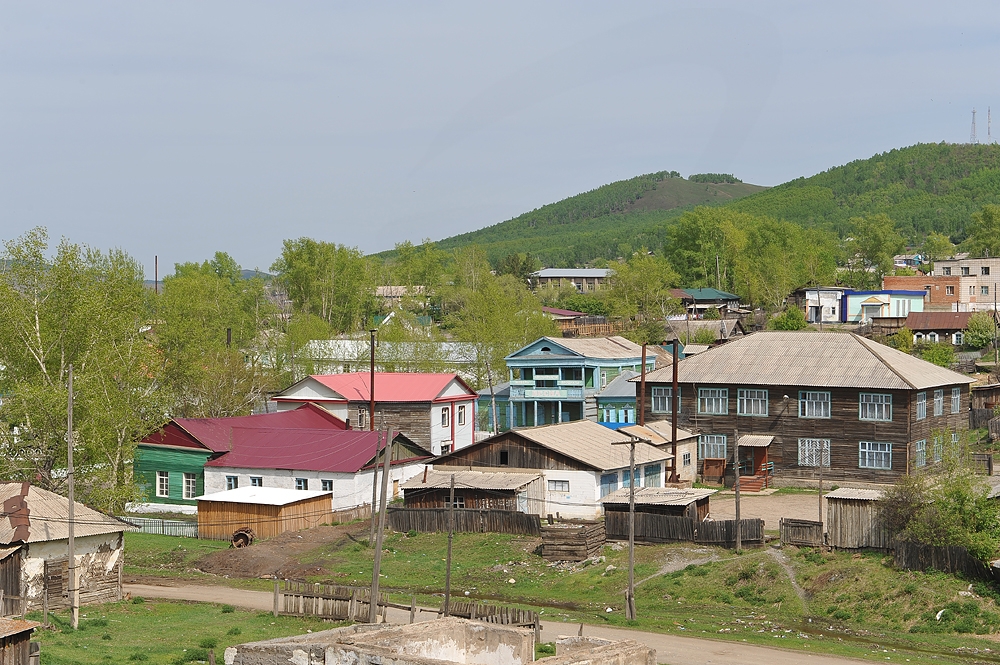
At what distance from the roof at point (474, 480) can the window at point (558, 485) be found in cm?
67

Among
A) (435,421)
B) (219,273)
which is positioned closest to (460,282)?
(219,273)

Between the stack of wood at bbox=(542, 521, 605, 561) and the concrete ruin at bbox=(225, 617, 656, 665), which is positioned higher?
Result: the concrete ruin at bbox=(225, 617, 656, 665)

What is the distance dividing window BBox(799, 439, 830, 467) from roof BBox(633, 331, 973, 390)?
287 centimetres

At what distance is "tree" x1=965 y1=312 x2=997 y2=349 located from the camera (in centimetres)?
8869

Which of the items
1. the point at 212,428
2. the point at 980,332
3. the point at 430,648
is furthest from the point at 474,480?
the point at 980,332

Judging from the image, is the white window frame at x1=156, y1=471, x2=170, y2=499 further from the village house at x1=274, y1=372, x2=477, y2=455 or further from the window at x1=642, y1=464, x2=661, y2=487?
the window at x1=642, y1=464, x2=661, y2=487

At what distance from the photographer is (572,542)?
1682 inches

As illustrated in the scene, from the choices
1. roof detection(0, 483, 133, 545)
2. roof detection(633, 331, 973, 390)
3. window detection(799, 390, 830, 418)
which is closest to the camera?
roof detection(0, 483, 133, 545)

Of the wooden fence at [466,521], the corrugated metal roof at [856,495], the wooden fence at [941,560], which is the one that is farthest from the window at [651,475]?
the wooden fence at [941,560]

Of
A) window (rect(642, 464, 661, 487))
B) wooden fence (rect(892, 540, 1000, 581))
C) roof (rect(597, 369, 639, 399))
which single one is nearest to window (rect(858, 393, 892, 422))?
window (rect(642, 464, 661, 487))

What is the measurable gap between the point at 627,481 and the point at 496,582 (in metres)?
11.2

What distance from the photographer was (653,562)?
4166 centimetres

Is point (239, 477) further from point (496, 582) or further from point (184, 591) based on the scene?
point (496, 582)

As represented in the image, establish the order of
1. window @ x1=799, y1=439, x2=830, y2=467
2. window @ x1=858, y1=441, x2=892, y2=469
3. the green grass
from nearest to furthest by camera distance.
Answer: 1. the green grass
2. window @ x1=858, y1=441, x2=892, y2=469
3. window @ x1=799, y1=439, x2=830, y2=467
